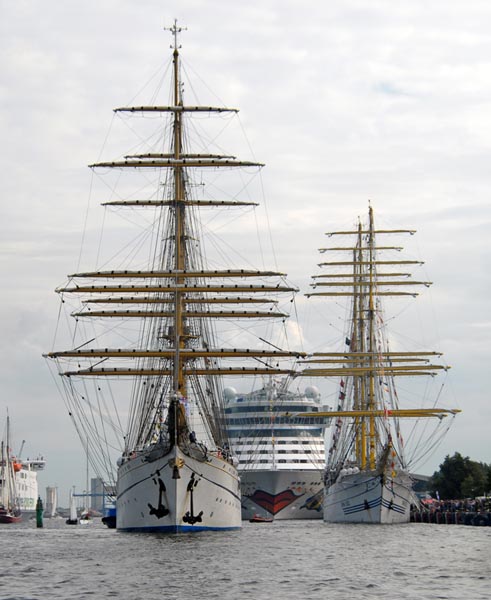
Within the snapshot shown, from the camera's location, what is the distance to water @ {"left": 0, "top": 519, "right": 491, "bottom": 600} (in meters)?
38.4

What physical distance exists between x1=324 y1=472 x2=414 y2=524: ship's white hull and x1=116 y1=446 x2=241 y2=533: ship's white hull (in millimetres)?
23414

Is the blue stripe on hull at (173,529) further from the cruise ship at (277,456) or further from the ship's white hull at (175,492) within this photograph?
the cruise ship at (277,456)

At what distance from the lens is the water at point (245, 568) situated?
3838 cm

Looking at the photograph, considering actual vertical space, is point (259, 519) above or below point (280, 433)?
below

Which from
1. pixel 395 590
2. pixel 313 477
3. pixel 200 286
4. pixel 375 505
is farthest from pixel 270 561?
pixel 313 477

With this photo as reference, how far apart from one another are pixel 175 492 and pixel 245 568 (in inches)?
776

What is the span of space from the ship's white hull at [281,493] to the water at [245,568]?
2224 inches

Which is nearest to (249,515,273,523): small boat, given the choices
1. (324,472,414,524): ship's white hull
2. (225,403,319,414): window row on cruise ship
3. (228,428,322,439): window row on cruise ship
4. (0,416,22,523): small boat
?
(228,428,322,439): window row on cruise ship

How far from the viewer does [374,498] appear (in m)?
92.4

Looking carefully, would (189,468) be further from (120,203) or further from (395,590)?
(395,590)

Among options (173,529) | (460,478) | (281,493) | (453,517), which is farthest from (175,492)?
(460,478)

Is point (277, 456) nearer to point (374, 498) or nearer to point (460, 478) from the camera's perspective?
point (460, 478)

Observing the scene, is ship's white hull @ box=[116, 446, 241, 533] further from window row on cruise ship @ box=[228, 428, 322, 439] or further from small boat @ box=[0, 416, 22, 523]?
small boat @ box=[0, 416, 22, 523]

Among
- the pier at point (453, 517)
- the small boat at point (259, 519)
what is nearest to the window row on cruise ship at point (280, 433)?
the small boat at point (259, 519)
